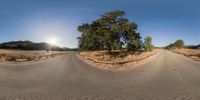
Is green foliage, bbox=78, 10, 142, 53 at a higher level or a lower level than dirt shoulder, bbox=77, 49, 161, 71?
higher

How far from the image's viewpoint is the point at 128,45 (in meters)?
47.5

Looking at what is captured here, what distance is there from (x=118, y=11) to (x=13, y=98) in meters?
36.8

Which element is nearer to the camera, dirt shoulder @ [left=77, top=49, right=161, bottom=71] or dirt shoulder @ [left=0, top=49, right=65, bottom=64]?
dirt shoulder @ [left=77, top=49, right=161, bottom=71]

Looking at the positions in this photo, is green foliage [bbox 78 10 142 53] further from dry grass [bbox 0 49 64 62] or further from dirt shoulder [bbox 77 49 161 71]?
dry grass [bbox 0 49 64 62]

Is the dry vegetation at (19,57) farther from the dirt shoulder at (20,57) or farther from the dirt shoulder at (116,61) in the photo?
the dirt shoulder at (116,61)

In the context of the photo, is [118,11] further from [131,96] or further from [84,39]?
[131,96]

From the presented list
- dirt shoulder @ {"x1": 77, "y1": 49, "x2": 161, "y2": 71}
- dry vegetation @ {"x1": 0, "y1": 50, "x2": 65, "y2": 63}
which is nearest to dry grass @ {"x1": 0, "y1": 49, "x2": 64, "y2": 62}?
dry vegetation @ {"x1": 0, "y1": 50, "x2": 65, "y2": 63}

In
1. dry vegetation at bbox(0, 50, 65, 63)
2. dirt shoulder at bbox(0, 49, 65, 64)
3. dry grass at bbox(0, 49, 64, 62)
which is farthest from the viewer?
dry grass at bbox(0, 49, 64, 62)

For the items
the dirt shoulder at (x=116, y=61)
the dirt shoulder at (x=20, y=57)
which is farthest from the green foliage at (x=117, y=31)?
the dirt shoulder at (x=20, y=57)

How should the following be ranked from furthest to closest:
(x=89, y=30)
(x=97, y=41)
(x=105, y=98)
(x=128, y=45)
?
(x=89, y=30), (x=97, y=41), (x=128, y=45), (x=105, y=98)

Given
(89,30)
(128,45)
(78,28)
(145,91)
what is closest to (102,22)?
(128,45)

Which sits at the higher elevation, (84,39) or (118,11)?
(118,11)

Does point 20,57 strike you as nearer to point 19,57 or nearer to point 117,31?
point 19,57

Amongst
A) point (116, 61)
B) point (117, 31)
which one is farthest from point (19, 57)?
point (116, 61)
